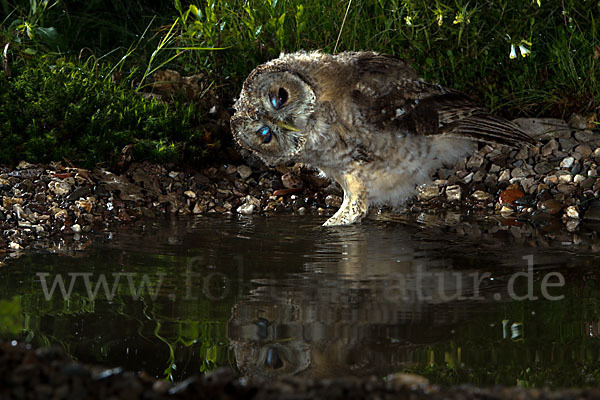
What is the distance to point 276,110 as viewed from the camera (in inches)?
199

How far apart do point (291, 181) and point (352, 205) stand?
37.7 inches

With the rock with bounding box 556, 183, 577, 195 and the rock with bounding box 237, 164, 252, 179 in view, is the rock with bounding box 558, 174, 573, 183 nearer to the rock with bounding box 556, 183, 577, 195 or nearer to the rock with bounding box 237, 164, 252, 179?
the rock with bounding box 556, 183, 577, 195

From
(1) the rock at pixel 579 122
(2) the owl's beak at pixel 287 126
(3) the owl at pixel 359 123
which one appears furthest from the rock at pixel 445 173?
(2) the owl's beak at pixel 287 126

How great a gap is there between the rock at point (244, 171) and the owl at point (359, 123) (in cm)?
93

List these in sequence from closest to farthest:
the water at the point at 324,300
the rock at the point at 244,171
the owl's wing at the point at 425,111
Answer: the water at the point at 324,300 < the owl's wing at the point at 425,111 < the rock at the point at 244,171

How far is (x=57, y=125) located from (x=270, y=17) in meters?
2.02

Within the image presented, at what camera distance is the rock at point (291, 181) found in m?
6.16

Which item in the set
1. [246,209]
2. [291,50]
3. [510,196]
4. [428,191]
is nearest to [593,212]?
[510,196]

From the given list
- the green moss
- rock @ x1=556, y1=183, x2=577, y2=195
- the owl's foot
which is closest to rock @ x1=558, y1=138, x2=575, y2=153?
rock @ x1=556, y1=183, x2=577, y2=195

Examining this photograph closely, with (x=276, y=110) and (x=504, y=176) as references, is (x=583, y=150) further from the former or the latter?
(x=276, y=110)

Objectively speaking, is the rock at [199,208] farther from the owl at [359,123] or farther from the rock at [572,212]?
the rock at [572,212]

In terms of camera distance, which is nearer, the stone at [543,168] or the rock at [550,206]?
the rock at [550,206]

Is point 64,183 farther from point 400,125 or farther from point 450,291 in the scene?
point 450,291

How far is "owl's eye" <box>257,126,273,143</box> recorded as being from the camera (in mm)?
5172
